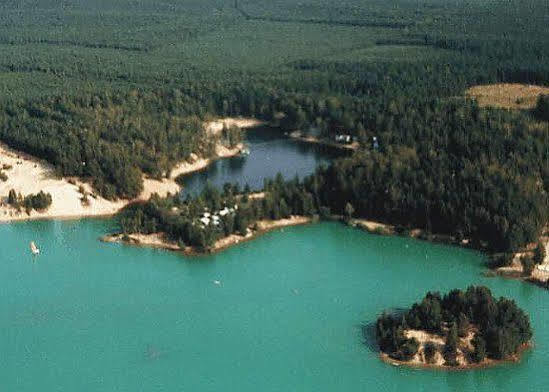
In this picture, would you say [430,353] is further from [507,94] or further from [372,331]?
[507,94]

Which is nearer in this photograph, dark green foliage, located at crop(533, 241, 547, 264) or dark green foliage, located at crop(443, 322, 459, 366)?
dark green foliage, located at crop(443, 322, 459, 366)

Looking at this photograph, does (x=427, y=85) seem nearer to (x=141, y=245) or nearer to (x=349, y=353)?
(x=141, y=245)

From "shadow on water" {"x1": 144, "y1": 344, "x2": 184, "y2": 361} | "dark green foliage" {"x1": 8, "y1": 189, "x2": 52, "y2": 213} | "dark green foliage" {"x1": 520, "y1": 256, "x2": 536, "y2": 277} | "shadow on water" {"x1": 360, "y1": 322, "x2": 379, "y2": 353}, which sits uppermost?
"dark green foliage" {"x1": 520, "y1": 256, "x2": 536, "y2": 277}

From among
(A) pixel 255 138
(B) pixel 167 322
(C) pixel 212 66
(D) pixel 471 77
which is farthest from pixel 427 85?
(B) pixel 167 322

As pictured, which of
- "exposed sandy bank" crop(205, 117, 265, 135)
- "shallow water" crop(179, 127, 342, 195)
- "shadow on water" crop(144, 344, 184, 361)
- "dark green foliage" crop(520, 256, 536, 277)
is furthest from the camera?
"exposed sandy bank" crop(205, 117, 265, 135)

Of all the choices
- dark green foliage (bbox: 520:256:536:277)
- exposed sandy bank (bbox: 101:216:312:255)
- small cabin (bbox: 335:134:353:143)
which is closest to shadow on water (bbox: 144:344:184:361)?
exposed sandy bank (bbox: 101:216:312:255)

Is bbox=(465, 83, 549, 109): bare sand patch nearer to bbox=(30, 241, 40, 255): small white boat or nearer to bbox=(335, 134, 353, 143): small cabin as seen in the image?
bbox=(335, 134, 353, 143): small cabin

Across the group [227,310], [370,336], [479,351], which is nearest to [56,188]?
[227,310]
